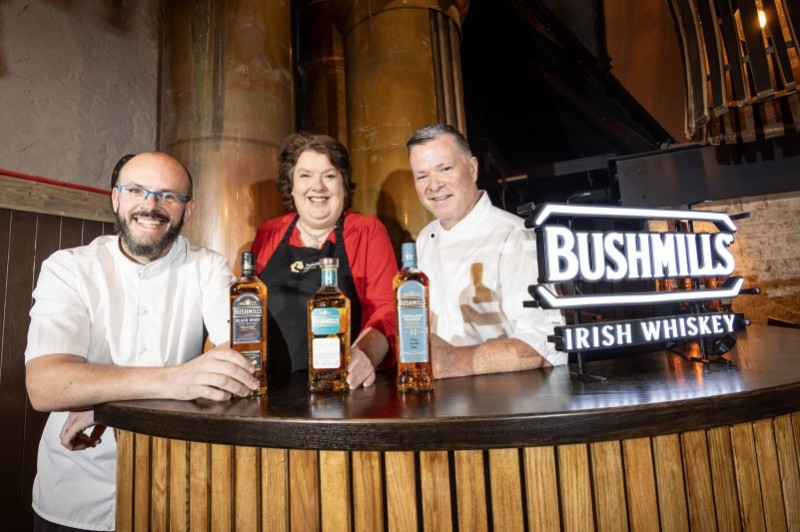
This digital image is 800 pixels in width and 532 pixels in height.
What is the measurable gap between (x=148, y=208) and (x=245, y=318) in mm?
586

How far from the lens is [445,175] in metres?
1.71

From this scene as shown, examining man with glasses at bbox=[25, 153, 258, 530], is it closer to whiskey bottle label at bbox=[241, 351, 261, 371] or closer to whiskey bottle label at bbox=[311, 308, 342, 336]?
whiskey bottle label at bbox=[241, 351, 261, 371]

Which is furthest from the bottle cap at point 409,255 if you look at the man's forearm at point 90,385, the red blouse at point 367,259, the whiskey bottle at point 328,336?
the man's forearm at point 90,385

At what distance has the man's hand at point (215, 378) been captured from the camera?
1005 millimetres

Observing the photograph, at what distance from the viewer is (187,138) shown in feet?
8.68

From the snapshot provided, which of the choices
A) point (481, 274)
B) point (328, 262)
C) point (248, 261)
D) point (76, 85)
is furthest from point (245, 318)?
point (76, 85)

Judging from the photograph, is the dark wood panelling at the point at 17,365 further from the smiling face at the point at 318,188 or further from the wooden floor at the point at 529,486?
the wooden floor at the point at 529,486

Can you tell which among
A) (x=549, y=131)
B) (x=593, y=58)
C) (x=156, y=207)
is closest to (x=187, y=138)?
(x=156, y=207)

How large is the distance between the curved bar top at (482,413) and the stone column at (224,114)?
1740 mm

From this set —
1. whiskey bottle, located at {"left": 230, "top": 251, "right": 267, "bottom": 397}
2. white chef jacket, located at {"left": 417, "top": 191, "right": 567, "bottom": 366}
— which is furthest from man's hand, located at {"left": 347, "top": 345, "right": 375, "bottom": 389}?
white chef jacket, located at {"left": 417, "top": 191, "right": 567, "bottom": 366}

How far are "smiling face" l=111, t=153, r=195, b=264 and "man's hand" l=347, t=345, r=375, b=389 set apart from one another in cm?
77

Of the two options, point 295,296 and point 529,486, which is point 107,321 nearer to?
point 295,296

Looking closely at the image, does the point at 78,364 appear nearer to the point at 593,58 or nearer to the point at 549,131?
the point at 593,58

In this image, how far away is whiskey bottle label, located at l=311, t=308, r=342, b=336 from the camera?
3.47 feet
